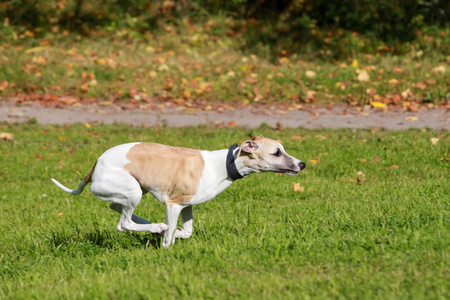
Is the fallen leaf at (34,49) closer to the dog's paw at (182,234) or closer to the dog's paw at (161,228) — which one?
the dog's paw at (182,234)

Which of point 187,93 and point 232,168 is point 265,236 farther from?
point 187,93

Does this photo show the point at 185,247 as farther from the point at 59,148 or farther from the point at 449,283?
the point at 59,148

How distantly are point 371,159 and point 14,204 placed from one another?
4.49 meters

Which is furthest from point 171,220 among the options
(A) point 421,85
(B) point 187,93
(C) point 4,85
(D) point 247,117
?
(C) point 4,85

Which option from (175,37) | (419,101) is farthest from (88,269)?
(175,37)

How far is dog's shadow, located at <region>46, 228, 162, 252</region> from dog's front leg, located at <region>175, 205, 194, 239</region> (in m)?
0.19

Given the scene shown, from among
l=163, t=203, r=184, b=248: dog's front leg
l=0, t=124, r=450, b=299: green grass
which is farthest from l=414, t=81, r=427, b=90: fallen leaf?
l=163, t=203, r=184, b=248: dog's front leg

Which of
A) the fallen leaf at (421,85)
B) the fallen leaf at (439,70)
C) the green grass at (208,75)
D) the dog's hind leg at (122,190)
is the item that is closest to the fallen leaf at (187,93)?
the green grass at (208,75)

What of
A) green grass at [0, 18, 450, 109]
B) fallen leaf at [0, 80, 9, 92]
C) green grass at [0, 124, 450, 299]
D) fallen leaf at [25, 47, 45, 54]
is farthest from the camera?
fallen leaf at [25, 47, 45, 54]

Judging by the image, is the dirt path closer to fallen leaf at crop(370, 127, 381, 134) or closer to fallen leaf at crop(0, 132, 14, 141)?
fallen leaf at crop(370, 127, 381, 134)

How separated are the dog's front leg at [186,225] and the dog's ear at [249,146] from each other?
0.74 m

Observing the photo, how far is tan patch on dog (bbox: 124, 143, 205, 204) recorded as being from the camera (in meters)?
4.92

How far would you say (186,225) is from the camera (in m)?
5.25

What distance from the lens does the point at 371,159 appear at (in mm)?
8188
